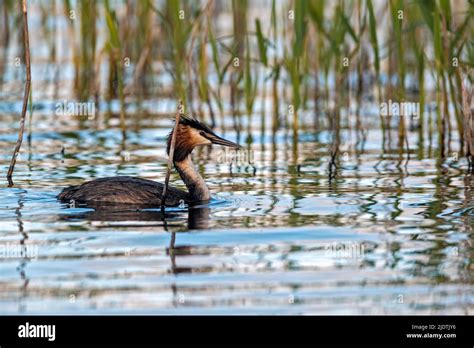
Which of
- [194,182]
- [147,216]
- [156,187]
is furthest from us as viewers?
[194,182]

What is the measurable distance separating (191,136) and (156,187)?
0.68 m

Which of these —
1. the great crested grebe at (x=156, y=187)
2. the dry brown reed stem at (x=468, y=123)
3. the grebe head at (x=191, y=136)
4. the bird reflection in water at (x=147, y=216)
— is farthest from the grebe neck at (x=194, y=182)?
the dry brown reed stem at (x=468, y=123)

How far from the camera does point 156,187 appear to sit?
930 cm

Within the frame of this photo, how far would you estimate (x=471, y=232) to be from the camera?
26.0ft

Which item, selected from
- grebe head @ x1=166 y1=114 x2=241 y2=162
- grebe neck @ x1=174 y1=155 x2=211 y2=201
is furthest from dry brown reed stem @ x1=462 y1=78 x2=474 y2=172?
grebe neck @ x1=174 y1=155 x2=211 y2=201

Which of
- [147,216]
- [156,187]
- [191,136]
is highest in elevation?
[191,136]

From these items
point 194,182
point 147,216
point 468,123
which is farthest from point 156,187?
point 468,123

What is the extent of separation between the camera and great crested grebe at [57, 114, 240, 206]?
9.12 metres

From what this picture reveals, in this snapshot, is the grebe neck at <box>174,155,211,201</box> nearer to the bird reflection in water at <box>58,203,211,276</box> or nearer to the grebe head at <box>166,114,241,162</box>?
the grebe head at <box>166,114,241,162</box>

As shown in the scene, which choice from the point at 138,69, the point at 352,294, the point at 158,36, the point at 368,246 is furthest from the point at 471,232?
the point at 158,36

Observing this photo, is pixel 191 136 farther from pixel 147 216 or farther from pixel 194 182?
pixel 147 216

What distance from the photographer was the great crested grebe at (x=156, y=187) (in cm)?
912

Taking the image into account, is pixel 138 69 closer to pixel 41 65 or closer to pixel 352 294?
pixel 41 65

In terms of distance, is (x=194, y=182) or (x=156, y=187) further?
(x=194, y=182)
